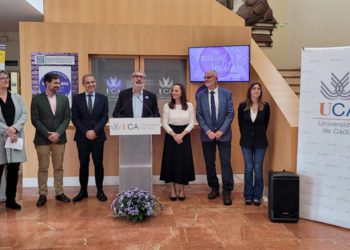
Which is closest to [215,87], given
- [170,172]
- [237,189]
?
[170,172]

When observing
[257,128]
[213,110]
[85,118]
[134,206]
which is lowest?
[134,206]

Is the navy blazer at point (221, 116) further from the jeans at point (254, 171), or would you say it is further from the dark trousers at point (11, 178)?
the dark trousers at point (11, 178)

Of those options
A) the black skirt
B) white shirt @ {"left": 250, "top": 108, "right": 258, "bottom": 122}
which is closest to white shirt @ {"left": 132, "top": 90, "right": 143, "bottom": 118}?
the black skirt

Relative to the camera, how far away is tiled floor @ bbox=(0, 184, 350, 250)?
3.06 meters

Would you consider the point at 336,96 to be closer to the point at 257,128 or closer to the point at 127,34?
the point at 257,128

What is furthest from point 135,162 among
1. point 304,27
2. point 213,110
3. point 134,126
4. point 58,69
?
point 304,27

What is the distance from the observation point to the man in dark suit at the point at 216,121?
427cm

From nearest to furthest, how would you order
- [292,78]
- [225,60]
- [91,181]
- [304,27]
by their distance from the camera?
[225,60], [91,181], [292,78], [304,27]

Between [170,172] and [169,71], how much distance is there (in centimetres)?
181

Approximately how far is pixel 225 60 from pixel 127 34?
1534 millimetres

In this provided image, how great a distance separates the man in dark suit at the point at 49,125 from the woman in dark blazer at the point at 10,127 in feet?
0.61

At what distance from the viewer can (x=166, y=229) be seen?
3398 mm

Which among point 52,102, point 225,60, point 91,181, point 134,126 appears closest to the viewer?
point 134,126

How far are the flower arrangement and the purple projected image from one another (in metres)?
2.33
